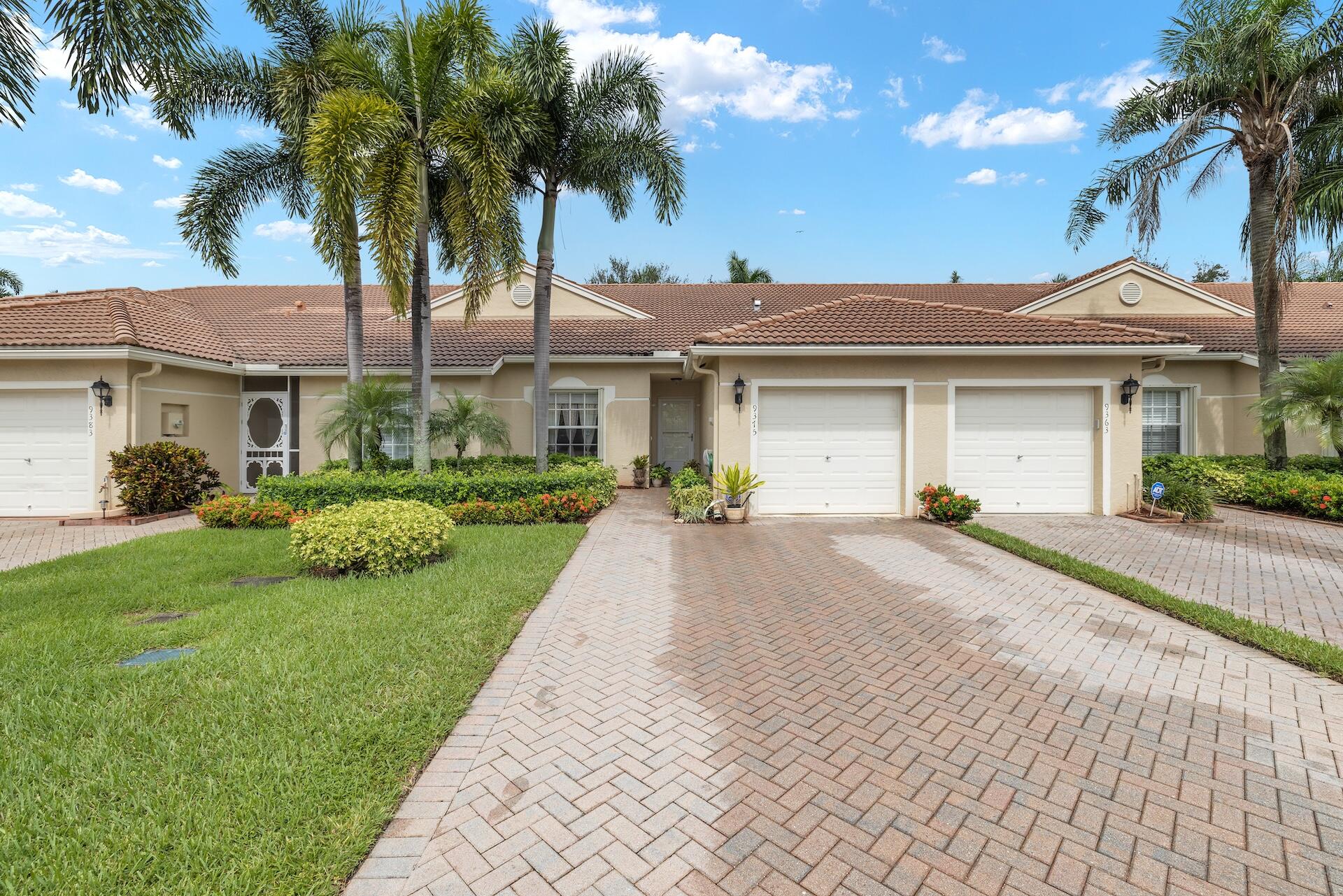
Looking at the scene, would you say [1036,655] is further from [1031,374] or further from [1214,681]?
[1031,374]

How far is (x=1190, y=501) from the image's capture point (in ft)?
33.6

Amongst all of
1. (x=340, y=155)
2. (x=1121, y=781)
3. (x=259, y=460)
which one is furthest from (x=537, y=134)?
(x=1121, y=781)

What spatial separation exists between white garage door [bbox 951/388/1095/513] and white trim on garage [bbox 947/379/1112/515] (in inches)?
4.6

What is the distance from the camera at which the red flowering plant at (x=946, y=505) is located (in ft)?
33.5

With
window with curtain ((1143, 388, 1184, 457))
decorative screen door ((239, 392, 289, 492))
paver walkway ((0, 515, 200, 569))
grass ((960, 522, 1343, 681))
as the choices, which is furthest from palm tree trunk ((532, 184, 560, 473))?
window with curtain ((1143, 388, 1184, 457))

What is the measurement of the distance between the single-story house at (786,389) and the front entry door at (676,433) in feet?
3.12

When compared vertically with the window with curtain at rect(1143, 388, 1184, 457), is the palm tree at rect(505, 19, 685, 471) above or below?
above

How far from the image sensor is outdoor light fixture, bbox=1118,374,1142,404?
418 inches

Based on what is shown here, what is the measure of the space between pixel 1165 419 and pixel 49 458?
25343mm

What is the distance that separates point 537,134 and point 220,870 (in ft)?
37.3

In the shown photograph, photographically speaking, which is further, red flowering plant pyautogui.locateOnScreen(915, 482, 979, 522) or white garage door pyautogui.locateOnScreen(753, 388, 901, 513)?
white garage door pyautogui.locateOnScreen(753, 388, 901, 513)

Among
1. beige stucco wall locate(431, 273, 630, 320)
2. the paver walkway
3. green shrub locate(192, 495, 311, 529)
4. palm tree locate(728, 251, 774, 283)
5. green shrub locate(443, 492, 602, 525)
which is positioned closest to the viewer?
the paver walkway

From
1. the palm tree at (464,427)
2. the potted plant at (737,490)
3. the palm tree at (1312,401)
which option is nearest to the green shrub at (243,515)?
the palm tree at (464,427)

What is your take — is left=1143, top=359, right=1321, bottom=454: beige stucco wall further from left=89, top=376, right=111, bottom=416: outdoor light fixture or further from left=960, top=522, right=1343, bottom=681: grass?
left=89, top=376, right=111, bottom=416: outdoor light fixture
